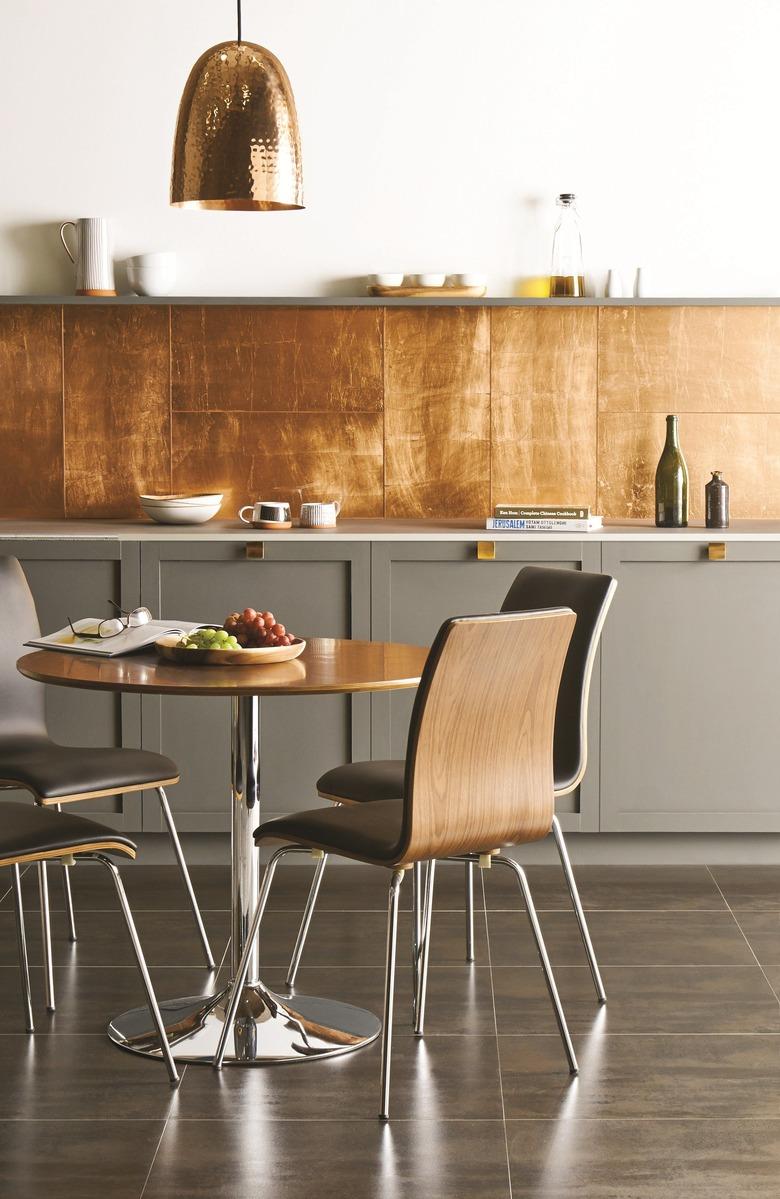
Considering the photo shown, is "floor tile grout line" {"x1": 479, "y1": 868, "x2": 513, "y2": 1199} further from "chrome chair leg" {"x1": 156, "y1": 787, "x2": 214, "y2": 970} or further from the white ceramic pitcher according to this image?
the white ceramic pitcher

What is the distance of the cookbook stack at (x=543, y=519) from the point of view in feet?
13.8

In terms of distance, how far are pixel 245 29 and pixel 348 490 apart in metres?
1.49

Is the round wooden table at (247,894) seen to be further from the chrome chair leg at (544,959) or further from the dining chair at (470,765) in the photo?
the chrome chair leg at (544,959)

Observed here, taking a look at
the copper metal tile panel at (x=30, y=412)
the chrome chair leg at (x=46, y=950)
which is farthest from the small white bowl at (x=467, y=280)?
the chrome chair leg at (x=46, y=950)

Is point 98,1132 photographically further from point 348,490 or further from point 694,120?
point 694,120

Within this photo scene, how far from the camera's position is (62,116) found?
4.62 metres

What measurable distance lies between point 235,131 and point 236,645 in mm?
973

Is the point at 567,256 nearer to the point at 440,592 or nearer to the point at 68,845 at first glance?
the point at 440,592

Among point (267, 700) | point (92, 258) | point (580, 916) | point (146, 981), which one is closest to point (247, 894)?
point (146, 981)

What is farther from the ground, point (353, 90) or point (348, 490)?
point (353, 90)

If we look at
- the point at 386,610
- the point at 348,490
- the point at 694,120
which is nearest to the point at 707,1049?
the point at 386,610

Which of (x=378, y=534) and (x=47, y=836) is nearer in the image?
(x=47, y=836)

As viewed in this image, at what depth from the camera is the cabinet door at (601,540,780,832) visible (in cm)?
419

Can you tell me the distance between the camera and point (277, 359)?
4.66m
